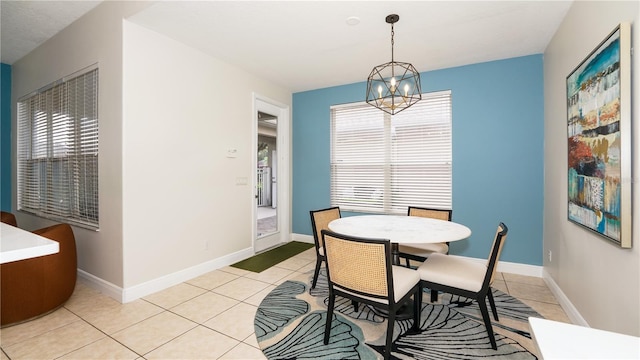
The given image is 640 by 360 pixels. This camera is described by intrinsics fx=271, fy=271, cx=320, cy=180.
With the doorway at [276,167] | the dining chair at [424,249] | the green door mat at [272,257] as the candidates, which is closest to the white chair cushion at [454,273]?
the dining chair at [424,249]

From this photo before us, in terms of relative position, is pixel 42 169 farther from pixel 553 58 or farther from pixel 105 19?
pixel 553 58

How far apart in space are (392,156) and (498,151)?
4.46 ft

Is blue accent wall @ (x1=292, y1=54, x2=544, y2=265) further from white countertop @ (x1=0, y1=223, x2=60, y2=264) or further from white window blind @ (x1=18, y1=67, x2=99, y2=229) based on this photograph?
white window blind @ (x1=18, y1=67, x2=99, y2=229)

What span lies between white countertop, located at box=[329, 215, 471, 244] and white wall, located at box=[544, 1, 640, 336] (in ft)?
2.70

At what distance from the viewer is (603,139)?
175cm

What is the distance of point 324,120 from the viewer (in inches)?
184

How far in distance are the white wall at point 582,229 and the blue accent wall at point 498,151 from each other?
0.16 m

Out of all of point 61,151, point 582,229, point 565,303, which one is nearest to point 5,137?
point 61,151

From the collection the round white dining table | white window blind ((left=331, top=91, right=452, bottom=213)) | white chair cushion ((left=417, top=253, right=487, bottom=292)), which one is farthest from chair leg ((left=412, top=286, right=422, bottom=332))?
white window blind ((left=331, top=91, right=452, bottom=213))

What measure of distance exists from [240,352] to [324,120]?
3.61 metres

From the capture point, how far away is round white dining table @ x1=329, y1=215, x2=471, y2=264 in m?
2.02

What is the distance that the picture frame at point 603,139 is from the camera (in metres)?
1.52

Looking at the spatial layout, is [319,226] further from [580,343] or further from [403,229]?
[580,343]

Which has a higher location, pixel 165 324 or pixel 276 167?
pixel 276 167
